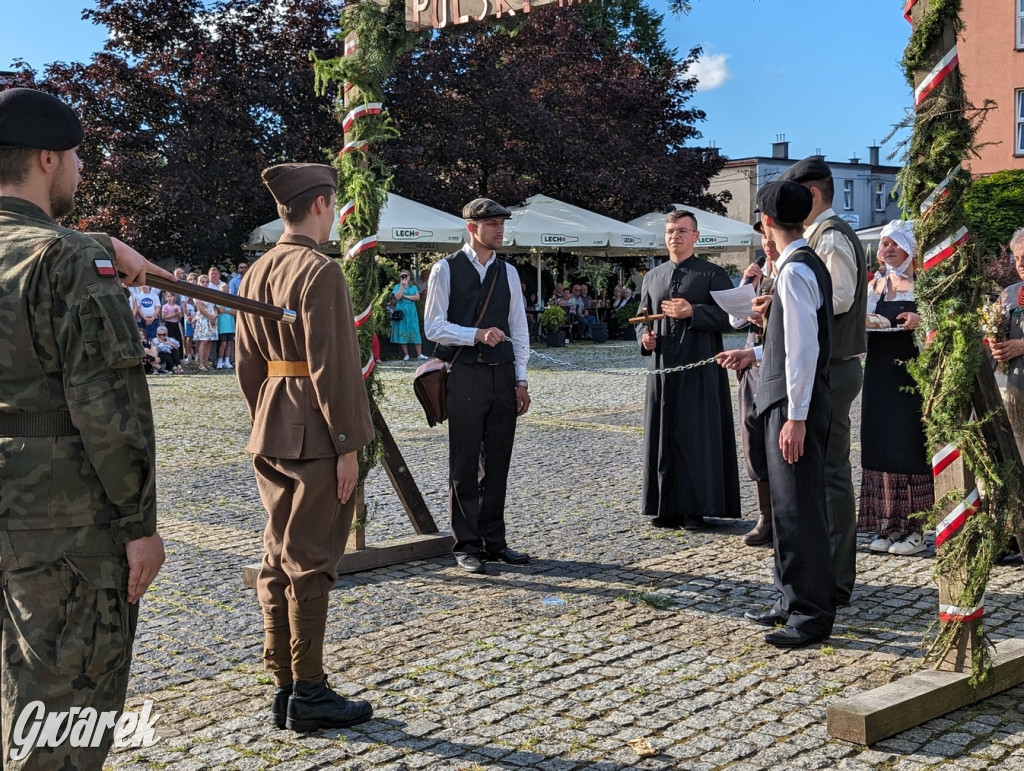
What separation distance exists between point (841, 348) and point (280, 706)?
11.8 feet

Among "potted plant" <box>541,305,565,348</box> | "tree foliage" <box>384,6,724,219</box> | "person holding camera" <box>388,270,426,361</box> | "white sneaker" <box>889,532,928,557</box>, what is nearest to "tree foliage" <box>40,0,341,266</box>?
"tree foliage" <box>384,6,724,219</box>

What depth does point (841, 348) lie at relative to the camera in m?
6.24

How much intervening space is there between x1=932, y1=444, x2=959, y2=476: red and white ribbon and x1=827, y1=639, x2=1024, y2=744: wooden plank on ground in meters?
0.83

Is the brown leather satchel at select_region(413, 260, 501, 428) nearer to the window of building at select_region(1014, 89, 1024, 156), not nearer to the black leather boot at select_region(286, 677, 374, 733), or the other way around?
the black leather boot at select_region(286, 677, 374, 733)

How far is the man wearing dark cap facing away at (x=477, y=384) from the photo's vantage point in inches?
272

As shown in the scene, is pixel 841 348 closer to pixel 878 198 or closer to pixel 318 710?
pixel 318 710

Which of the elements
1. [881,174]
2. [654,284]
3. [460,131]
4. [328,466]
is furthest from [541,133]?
[881,174]

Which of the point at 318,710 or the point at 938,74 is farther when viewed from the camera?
the point at 938,74

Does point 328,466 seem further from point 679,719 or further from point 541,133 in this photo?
point 541,133

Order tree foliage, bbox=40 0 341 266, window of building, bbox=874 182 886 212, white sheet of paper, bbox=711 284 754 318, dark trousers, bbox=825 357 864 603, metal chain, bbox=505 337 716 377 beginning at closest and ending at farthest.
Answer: dark trousers, bbox=825 357 864 603
white sheet of paper, bbox=711 284 754 318
metal chain, bbox=505 337 716 377
tree foliage, bbox=40 0 341 266
window of building, bbox=874 182 886 212

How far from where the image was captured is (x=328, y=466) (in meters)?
4.39

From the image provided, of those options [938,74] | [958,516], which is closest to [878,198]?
[938,74]

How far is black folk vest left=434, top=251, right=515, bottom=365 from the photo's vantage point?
695cm

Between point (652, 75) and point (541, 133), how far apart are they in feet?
26.2
